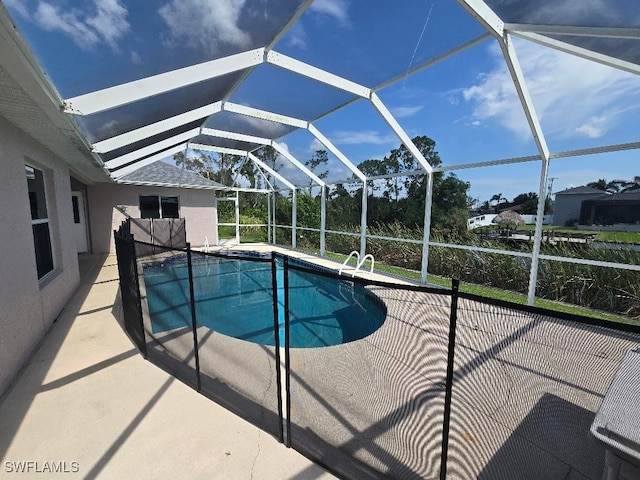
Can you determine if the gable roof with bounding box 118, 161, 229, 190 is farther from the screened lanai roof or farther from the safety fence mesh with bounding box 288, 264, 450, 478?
the safety fence mesh with bounding box 288, 264, 450, 478

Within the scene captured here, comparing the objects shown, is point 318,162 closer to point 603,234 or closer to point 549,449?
point 603,234

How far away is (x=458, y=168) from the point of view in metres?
6.48

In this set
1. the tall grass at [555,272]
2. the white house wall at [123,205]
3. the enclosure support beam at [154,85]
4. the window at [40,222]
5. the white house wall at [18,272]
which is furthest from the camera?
the white house wall at [123,205]

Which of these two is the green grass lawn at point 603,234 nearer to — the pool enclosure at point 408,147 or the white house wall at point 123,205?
the pool enclosure at point 408,147

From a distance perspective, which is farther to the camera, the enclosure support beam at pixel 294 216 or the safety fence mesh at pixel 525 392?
the enclosure support beam at pixel 294 216

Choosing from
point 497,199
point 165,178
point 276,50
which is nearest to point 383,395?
point 276,50

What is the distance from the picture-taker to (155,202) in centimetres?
1250

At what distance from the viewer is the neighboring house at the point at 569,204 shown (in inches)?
228

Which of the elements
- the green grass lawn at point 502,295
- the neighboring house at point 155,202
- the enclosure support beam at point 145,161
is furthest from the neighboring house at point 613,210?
the neighboring house at point 155,202

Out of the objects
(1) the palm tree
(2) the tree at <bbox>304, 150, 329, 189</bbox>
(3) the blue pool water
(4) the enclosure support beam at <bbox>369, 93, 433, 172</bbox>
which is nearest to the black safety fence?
(3) the blue pool water

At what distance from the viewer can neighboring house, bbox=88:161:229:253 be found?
451 inches

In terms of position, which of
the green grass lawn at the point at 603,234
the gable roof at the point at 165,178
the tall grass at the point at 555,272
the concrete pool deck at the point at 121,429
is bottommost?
the concrete pool deck at the point at 121,429

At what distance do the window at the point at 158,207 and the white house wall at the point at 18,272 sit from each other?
25.5 feet

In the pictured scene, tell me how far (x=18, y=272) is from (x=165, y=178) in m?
10.4
